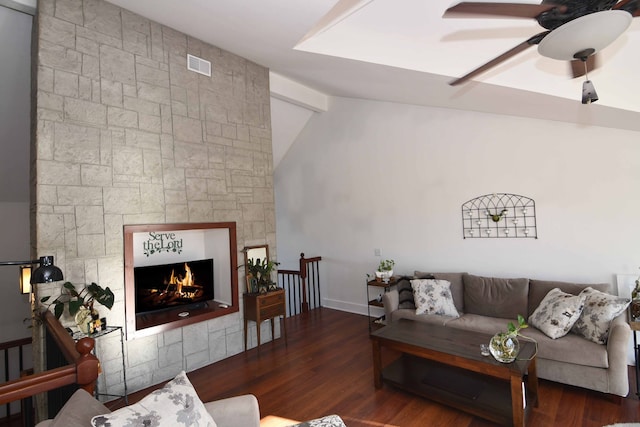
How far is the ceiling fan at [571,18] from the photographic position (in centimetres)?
140

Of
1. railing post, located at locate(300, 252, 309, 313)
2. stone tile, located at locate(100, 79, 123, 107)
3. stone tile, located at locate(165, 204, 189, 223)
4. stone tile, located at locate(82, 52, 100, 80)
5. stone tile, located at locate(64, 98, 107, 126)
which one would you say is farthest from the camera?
railing post, located at locate(300, 252, 309, 313)

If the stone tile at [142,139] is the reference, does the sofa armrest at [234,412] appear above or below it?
below

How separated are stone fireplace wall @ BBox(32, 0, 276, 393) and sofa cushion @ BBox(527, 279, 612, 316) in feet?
10.9

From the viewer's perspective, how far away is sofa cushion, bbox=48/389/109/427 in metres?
1.21

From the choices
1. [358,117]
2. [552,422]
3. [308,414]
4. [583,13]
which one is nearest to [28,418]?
[308,414]

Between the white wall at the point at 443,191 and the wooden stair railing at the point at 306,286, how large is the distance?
0.75 feet

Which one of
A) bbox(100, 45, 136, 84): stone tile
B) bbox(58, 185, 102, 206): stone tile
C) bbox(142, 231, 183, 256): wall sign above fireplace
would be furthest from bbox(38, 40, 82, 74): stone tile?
bbox(142, 231, 183, 256): wall sign above fireplace

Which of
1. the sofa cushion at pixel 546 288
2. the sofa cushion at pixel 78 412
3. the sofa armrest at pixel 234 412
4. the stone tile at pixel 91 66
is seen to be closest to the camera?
the sofa cushion at pixel 78 412

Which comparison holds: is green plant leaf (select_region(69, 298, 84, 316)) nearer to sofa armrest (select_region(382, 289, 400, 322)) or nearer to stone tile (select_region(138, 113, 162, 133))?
stone tile (select_region(138, 113, 162, 133))

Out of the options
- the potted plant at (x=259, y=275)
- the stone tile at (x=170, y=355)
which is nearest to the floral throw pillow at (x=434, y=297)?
the potted plant at (x=259, y=275)

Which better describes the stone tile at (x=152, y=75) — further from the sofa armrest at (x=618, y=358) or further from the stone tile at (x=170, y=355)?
the sofa armrest at (x=618, y=358)

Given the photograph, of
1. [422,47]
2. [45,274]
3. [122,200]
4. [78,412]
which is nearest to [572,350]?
[422,47]

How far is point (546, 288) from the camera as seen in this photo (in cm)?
346

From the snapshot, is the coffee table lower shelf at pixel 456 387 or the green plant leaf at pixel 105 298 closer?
the coffee table lower shelf at pixel 456 387
